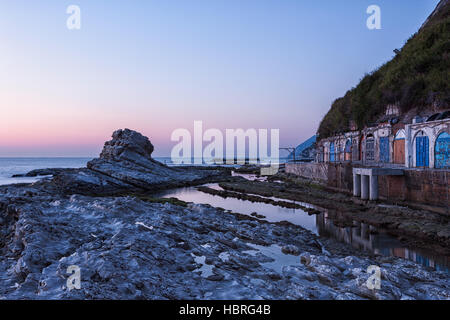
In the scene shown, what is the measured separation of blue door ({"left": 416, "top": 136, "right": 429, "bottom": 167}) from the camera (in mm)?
24109

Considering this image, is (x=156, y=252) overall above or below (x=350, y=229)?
above

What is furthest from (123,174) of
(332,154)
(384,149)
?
(384,149)

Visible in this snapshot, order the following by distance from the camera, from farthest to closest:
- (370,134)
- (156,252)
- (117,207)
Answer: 1. (370,134)
2. (117,207)
3. (156,252)

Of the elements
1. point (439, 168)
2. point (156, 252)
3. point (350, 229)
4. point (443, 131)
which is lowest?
point (350, 229)

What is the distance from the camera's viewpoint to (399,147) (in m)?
29.6

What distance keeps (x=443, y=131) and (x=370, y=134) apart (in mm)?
13568

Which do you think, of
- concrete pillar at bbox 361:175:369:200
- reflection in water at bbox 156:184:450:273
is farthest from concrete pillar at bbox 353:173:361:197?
reflection in water at bbox 156:184:450:273

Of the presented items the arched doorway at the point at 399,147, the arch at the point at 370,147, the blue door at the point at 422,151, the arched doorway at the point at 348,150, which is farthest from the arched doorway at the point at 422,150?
the arched doorway at the point at 348,150

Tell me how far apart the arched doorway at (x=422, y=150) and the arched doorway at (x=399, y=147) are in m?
4.02

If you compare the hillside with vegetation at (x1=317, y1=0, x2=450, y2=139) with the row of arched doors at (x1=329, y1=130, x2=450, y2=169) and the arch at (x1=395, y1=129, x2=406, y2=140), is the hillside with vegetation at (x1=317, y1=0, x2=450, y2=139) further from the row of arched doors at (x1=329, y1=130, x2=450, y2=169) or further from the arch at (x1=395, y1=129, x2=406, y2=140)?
the arch at (x1=395, y1=129, x2=406, y2=140)

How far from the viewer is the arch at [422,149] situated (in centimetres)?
2398

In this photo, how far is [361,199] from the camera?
2802 cm

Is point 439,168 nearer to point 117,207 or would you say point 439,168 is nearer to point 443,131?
point 443,131

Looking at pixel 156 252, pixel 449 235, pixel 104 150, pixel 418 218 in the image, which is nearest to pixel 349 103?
pixel 418 218
